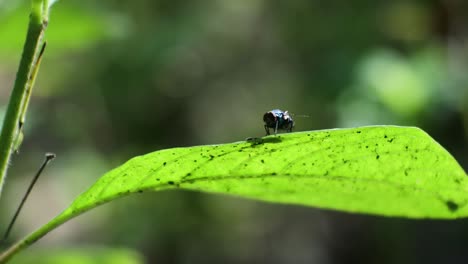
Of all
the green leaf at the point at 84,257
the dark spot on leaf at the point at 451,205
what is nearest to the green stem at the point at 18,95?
the dark spot on leaf at the point at 451,205

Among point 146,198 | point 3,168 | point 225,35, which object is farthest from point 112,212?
point 3,168

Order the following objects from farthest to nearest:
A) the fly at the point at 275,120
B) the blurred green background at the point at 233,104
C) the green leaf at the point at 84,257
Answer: the blurred green background at the point at 233,104 → the fly at the point at 275,120 → the green leaf at the point at 84,257

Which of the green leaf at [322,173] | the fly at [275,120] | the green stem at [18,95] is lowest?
the fly at [275,120]

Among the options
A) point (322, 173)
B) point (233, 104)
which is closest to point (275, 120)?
point (322, 173)

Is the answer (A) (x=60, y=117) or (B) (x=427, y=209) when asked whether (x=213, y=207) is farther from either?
(B) (x=427, y=209)

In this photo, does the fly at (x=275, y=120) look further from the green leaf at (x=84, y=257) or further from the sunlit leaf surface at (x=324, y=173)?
the sunlit leaf surface at (x=324, y=173)

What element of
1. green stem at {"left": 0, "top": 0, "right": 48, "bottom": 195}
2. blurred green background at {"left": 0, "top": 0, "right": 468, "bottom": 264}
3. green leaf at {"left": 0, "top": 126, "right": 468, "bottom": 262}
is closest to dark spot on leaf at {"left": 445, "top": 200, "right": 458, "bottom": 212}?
green leaf at {"left": 0, "top": 126, "right": 468, "bottom": 262}
